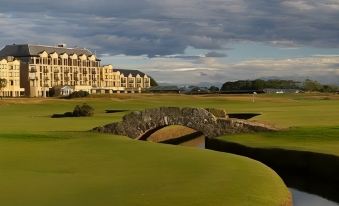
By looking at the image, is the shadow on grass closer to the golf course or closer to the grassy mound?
the golf course

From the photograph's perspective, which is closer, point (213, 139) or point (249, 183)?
point (249, 183)

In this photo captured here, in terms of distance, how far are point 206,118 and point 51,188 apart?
3035 centimetres

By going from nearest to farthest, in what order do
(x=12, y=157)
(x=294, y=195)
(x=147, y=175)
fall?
1. (x=147, y=175)
2. (x=294, y=195)
3. (x=12, y=157)

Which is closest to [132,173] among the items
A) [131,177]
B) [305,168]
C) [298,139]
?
[131,177]

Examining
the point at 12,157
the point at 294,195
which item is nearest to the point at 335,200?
the point at 294,195

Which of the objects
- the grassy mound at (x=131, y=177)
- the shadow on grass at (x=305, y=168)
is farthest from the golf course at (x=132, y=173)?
the shadow on grass at (x=305, y=168)

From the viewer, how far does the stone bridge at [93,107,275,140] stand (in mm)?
51781

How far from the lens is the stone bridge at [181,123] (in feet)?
170

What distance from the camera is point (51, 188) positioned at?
22688mm

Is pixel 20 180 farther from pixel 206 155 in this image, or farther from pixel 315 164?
pixel 315 164

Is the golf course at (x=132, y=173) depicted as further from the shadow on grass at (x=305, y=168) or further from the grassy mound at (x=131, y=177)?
the shadow on grass at (x=305, y=168)

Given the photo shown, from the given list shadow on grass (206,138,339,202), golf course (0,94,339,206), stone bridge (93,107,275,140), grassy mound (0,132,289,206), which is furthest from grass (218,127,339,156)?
grassy mound (0,132,289,206)

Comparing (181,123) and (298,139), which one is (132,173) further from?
(181,123)

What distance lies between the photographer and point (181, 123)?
2060 inches
